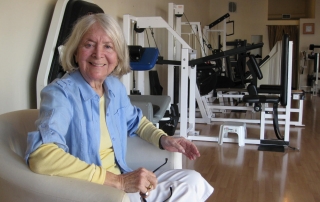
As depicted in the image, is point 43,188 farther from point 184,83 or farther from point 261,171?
point 184,83

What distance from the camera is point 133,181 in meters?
0.97

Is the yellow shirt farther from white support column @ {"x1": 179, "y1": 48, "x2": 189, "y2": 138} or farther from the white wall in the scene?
white support column @ {"x1": 179, "y1": 48, "x2": 189, "y2": 138}

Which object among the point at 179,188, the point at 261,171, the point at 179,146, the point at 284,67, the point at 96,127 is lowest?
the point at 261,171

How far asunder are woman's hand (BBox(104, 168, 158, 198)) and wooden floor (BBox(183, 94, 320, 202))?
1253mm

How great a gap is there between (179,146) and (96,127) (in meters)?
0.36

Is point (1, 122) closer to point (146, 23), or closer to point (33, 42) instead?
point (33, 42)

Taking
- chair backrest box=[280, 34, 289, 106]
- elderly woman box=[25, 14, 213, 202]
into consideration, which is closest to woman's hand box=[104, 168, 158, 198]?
elderly woman box=[25, 14, 213, 202]

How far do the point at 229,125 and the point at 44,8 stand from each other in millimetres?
2238

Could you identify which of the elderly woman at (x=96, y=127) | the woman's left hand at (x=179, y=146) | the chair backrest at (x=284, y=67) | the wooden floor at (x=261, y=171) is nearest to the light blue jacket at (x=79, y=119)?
the elderly woman at (x=96, y=127)

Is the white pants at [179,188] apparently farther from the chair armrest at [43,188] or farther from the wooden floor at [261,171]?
the wooden floor at [261,171]

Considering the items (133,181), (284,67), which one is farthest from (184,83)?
(133,181)

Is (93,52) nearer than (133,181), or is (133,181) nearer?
(133,181)

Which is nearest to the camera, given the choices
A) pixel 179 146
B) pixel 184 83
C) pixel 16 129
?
pixel 16 129

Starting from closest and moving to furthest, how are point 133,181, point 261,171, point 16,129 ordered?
point 133,181 < point 16,129 < point 261,171
